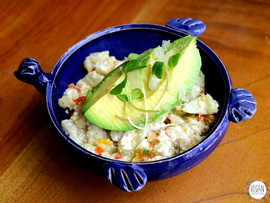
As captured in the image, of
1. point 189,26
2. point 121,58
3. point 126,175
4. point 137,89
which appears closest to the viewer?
point 126,175

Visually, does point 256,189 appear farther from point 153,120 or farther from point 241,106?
point 153,120

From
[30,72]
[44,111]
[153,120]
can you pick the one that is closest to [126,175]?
[153,120]

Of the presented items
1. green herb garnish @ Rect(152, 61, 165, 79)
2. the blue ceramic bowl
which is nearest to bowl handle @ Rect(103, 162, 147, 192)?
the blue ceramic bowl

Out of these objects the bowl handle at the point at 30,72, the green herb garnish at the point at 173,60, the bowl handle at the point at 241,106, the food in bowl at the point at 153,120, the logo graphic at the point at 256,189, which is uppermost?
the bowl handle at the point at 30,72

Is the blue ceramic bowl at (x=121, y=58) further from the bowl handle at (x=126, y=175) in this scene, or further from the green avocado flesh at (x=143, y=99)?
the green avocado flesh at (x=143, y=99)

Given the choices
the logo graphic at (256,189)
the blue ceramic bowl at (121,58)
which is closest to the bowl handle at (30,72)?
the blue ceramic bowl at (121,58)

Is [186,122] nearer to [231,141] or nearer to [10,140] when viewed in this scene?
[231,141]
